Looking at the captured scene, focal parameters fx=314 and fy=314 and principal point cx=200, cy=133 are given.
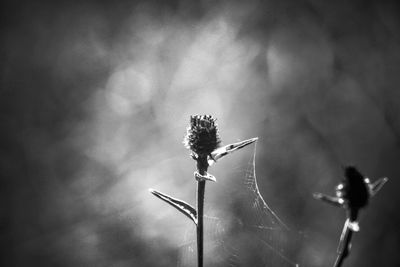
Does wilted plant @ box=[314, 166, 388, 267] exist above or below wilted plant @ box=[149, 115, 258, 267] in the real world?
below

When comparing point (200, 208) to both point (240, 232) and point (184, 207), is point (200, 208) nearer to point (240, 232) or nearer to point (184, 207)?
point (184, 207)

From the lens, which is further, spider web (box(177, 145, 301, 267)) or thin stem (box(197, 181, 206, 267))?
spider web (box(177, 145, 301, 267))

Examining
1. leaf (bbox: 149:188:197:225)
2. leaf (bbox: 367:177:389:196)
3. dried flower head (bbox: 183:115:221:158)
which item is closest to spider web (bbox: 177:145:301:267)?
dried flower head (bbox: 183:115:221:158)

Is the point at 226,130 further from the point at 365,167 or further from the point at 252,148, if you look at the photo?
the point at 365,167

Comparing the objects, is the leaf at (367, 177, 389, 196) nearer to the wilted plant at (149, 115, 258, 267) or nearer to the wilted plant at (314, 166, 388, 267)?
the wilted plant at (314, 166, 388, 267)

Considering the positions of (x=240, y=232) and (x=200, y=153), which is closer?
(x=200, y=153)

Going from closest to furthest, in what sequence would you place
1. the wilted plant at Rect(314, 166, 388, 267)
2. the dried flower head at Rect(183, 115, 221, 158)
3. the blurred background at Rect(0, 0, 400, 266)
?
the wilted plant at Rect(314, 166, 388, 267), the dried flower head at Rect(183, 115, 221, 158), the blurred background at Rect(0, 0, 400, 266)

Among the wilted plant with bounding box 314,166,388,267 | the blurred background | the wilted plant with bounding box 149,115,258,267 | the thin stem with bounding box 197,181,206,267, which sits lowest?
the wilted plant with bounding box 314,166,388,267

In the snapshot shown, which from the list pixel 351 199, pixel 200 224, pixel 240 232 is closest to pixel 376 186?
pixel 351 199
